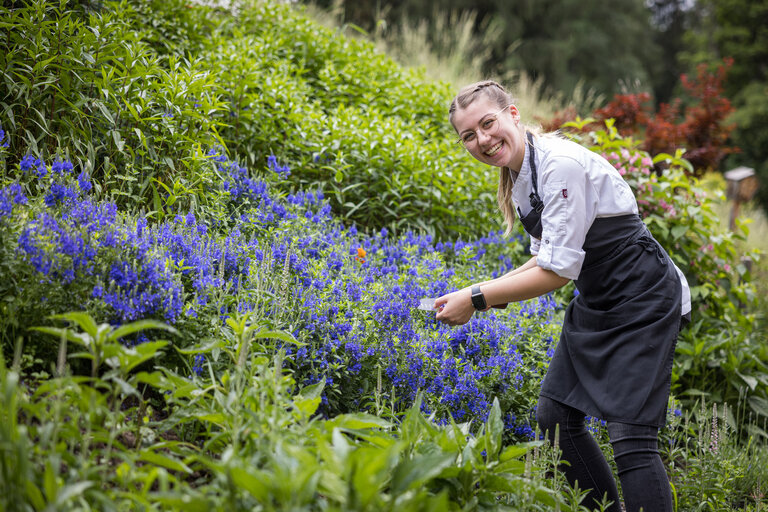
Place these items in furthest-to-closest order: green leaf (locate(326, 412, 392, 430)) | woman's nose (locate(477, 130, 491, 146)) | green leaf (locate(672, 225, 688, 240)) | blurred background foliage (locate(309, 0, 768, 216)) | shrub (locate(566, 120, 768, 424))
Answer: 1. blurred background foliage (locate(309, 0, 768, 216))
2. green leaf (locate(672, 225, 688, 240))
3. shrub (locate(566, 120, 768, 424))
4. woman's nose (locate(477, 130, 491, 146))
5. green leaf (locate(326, 412, 392, 430))

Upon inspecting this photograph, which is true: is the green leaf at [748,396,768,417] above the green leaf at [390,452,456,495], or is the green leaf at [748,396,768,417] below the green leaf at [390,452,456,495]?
below

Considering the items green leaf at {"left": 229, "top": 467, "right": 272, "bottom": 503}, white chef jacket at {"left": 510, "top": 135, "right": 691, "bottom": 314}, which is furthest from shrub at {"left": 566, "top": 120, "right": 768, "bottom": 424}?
green leaf at {"left": 229, "top": 467, "right": 272, "bottom": 503}

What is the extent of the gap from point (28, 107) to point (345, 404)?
2.01 m

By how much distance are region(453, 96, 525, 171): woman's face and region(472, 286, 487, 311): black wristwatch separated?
51 cm

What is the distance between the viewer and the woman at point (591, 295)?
1948mm

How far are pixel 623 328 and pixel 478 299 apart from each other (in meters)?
0.52

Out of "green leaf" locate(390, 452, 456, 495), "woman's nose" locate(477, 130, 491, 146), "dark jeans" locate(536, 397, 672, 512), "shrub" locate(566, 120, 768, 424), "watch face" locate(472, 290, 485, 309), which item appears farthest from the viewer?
"shrub" locate(566, 120, 768, 424)

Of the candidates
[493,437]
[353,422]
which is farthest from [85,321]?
[493,437]

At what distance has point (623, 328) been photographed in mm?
2039

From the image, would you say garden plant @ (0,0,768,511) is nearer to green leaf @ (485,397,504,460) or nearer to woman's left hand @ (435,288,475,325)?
green leaf @ (485,397,504,460)

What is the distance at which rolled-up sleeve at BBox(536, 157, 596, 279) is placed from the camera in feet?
6.37

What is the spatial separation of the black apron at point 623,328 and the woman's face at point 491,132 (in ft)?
0.41

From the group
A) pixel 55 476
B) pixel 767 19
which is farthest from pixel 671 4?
pixel 55 476

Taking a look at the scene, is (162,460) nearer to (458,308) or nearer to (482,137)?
(458,308)
